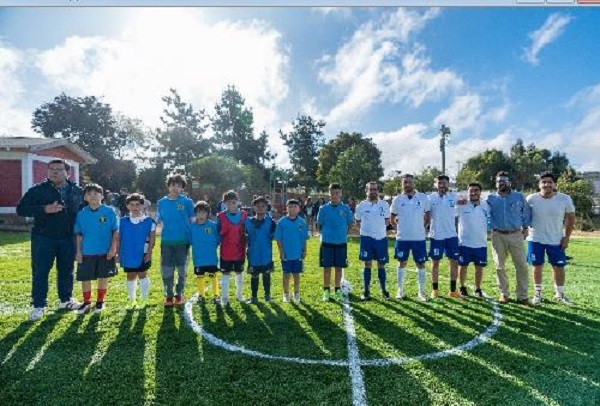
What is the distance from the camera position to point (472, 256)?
6234 mm

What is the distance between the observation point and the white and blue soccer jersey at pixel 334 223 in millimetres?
6113

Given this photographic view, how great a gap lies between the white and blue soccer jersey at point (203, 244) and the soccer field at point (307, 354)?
0.62 meters

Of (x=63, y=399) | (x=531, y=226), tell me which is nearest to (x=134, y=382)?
(x=63, y=399)

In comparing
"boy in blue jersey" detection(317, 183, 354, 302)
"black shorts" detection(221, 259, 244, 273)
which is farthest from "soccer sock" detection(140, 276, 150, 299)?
"boy in blue jersey" detection(317, 183, 354, 302)

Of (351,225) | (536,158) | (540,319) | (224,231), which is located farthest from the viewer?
(536,158)

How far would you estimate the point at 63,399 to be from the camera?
302 cm

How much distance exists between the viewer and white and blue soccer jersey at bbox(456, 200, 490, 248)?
6.21 meters

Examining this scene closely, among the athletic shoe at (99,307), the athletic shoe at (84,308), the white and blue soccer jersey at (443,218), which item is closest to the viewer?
the athletic shoe at (84,308)

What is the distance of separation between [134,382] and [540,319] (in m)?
4.39

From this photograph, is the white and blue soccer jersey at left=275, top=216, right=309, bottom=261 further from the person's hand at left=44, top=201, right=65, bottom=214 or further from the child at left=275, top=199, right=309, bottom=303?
the person's hand at left=44, top=201, right=65, bottom=214

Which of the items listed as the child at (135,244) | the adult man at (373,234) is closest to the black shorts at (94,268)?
the child at (135,244)

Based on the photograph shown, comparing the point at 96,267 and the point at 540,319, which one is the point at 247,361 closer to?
the point at 96,267

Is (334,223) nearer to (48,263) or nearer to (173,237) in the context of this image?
(173,237)

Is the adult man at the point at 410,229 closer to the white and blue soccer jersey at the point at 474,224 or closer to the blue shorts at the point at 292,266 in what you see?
the white and blue soccer jersey at the point at 474,224
